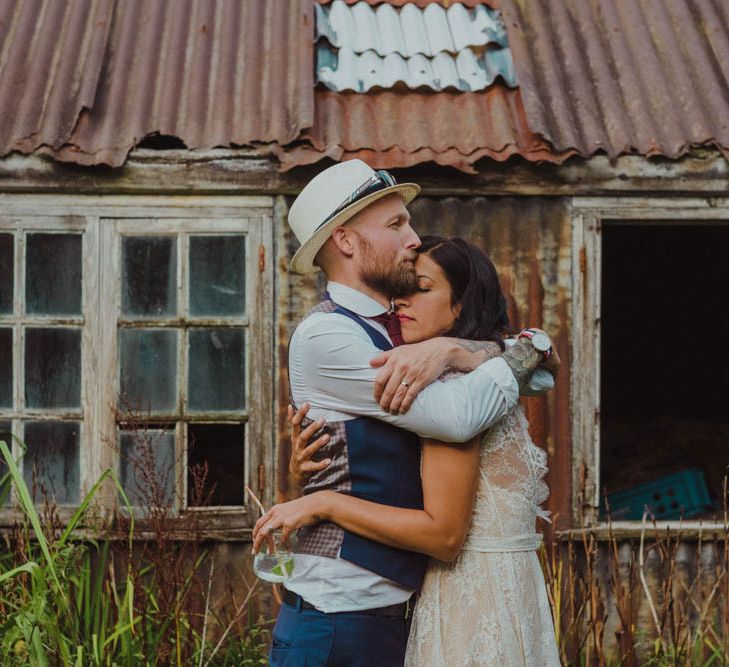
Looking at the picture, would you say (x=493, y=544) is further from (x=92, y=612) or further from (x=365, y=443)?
(x=92, y=612)

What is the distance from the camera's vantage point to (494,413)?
2.66 metres

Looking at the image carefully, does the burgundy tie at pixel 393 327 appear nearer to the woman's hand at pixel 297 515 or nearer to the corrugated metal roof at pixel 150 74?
the woman's hand at pixel 297 515

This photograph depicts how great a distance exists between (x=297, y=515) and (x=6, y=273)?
322 cm

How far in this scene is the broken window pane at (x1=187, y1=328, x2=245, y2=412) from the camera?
5.30m

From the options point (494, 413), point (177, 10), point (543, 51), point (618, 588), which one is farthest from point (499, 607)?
point (177, 10)

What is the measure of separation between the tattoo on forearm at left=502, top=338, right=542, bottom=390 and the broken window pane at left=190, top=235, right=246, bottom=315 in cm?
265

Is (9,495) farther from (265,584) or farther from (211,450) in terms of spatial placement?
(211,450)

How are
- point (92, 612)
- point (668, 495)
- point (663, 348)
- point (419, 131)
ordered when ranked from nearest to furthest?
point (92, 612) < point (419, 131) < point (668, 495) < point (663, 348)

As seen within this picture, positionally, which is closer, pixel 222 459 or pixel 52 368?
pixel 52 368

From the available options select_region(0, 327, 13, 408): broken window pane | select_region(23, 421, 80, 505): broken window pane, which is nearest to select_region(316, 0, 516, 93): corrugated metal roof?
select_region(0, 327, 13, 408): broken window pane

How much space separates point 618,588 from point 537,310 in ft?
5.38

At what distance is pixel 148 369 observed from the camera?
17.4 ft

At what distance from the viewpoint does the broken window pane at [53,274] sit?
17.4 ft

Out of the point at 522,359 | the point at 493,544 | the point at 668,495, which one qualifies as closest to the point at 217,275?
the point at 522,359
